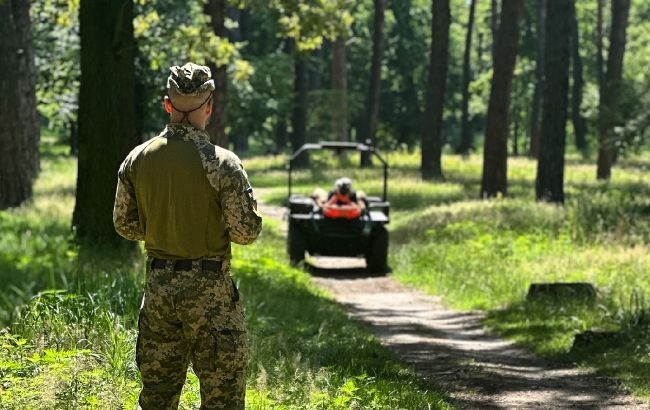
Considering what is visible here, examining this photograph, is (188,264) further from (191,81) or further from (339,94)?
(339,94)

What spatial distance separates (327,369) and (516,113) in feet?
→ 213

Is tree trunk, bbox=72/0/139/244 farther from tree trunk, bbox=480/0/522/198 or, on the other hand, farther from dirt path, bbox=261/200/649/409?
tree trunk, bbox=480/0/522/198

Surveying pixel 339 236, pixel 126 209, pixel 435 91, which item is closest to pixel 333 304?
pixel 339 236

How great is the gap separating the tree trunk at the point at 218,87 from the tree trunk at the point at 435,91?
1190 cm

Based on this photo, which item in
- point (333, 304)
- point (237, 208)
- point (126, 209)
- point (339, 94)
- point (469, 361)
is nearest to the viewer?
point (237, 208)

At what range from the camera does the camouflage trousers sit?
5.31 m

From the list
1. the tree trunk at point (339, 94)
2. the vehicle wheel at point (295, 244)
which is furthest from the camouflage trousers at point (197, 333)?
the tree trunk at point (339, 94)

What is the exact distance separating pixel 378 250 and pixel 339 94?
26.6 m

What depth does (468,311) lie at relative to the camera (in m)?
14.1

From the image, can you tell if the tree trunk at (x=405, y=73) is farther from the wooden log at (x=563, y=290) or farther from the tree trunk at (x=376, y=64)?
the wooden log at (x=563, y=290)

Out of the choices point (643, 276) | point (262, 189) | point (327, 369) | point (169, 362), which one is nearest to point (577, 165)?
point (262, 189)

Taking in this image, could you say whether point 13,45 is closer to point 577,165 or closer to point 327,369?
point 327,369

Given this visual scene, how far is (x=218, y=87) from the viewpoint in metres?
22.4

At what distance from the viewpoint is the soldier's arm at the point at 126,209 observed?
5547 millimetres
